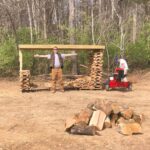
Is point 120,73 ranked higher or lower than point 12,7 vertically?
lower

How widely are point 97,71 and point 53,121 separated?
7825mm

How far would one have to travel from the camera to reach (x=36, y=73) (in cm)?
2519

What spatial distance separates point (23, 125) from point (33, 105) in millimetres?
3264

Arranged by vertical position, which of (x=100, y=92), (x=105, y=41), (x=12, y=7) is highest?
(x=12, y=7)

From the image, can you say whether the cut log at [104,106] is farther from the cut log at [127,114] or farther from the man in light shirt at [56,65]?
the man in light shirt at [56,65]

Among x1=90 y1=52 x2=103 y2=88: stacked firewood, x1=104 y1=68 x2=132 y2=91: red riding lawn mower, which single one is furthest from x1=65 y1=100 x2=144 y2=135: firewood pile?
x1=90 y1=52 x2=103 y2=88: stacked firewood

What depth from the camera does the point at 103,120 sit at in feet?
38.7

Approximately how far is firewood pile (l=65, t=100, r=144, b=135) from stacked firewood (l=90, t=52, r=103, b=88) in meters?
7.33

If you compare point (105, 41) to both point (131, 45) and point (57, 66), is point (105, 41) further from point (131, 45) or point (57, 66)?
point (57, 66)

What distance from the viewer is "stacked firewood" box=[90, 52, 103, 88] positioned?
20156mm

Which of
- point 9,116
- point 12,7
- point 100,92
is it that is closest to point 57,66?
point 100,92

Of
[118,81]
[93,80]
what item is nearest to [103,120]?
[118,81]

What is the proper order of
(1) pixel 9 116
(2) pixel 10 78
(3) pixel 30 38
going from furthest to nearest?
(3) pixel 30 38 < (2) pixel 10 78 < (1) pixel 9 116

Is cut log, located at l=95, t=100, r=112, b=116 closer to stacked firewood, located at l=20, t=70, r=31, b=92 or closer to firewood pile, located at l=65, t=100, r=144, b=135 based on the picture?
firewood pile, located at l=65, t=100, r=144, b=135
